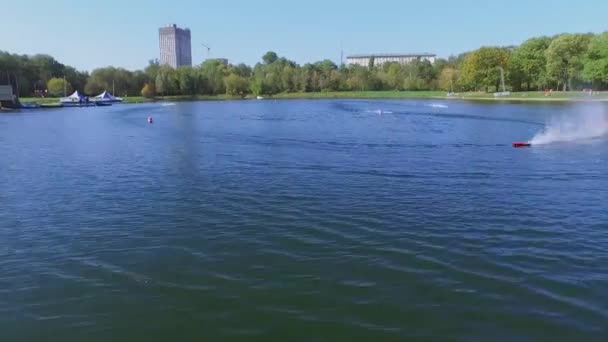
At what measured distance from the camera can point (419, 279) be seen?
12.1 meters

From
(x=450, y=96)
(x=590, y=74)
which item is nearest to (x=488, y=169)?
(x=590, y=74)

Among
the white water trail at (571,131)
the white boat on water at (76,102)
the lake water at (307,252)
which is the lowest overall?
the lake water at (307,252)

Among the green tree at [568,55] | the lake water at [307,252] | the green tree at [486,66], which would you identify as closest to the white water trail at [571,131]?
the lake water at [307,252]

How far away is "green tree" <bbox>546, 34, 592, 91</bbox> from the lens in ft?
427

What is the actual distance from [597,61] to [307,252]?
128m

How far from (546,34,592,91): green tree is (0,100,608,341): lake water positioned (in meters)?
117

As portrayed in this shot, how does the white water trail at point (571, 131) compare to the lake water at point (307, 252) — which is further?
the white water trail at point (571, 131)

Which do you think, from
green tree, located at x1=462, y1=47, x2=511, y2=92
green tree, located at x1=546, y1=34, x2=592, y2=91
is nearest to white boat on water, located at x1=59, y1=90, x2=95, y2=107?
green tree, located at x1=462, y1=47, x2=511, y2=92

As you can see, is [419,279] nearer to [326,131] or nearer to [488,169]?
[488,169]

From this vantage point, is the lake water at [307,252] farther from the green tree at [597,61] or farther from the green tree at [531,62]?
the green tree at [531,62]

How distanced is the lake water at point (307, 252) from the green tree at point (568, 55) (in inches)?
4617

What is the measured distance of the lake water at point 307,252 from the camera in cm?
1020

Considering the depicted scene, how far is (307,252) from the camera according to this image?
46.3 ft

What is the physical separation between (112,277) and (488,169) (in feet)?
70.1
